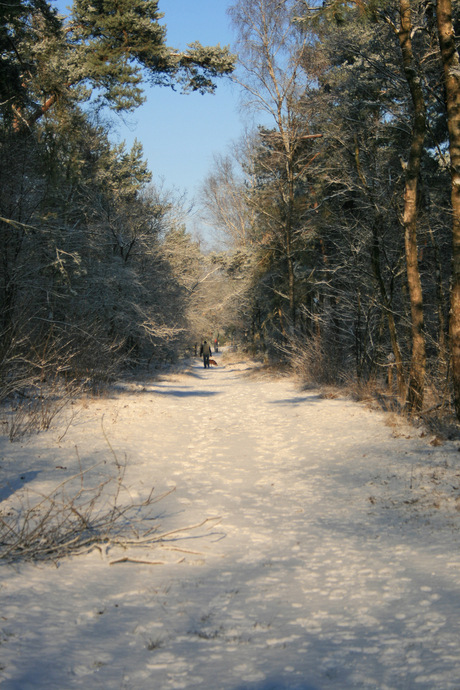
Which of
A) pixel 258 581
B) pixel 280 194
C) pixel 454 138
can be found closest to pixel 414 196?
pixel 454 138

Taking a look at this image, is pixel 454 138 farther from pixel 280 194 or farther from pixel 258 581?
pixel 280 194

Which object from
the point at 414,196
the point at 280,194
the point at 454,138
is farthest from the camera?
the point at 280,194

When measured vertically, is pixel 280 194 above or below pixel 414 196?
above

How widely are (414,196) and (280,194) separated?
13.8 meters

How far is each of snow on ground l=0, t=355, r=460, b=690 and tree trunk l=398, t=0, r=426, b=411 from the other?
104cm

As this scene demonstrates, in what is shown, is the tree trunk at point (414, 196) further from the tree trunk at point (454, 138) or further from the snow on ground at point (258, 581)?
the tree trunk at point (454, 138)

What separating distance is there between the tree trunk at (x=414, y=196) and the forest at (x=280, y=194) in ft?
0.12

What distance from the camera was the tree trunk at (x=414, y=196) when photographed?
985cm

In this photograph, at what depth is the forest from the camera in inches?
398

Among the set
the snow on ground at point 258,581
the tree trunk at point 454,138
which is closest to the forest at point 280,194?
the tree trunk at point 454,138

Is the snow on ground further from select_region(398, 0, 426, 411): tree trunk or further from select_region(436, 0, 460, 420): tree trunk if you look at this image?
select_region(436, 0, 460, 420): tree trunk

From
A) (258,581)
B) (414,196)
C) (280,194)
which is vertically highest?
(280,194)

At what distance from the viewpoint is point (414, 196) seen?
10062 mm

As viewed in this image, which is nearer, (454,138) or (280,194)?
(454,138)
